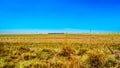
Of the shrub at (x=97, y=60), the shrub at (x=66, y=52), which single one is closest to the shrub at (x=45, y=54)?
the shrub at (x=66, y=52)

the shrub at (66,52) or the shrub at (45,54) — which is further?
the shrub at (66,52)

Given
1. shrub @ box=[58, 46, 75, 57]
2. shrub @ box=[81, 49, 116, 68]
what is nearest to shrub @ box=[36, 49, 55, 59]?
shrub @ box=[58, 46, 75, 57]

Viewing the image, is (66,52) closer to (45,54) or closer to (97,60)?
(45,54)

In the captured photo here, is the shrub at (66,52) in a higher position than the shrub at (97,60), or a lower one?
higher

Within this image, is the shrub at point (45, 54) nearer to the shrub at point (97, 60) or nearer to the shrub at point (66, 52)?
the shrub at point (66, 52)

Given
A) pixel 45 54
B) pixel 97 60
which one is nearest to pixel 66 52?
pixel 45 54

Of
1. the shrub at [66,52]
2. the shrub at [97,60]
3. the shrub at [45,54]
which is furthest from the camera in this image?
the shrub at [66,52]

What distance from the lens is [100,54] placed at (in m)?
10.4

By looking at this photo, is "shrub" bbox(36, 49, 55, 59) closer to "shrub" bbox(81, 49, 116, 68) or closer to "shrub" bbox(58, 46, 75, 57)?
"shrub" bbox(58, 46, 75, 57)

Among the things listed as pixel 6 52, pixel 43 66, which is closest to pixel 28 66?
pixel 43 66

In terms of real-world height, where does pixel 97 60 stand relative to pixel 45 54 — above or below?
below

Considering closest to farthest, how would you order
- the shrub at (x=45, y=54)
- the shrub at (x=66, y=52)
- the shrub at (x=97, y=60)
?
1. the shrub at (x=97, y=60)
2. the shrub at (x=45, y=54)
3. the shrub at (x=66, y=52)

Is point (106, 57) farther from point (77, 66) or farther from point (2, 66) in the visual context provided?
point (2, 66)

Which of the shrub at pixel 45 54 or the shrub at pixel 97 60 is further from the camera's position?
the shrub at pixel 45 54
